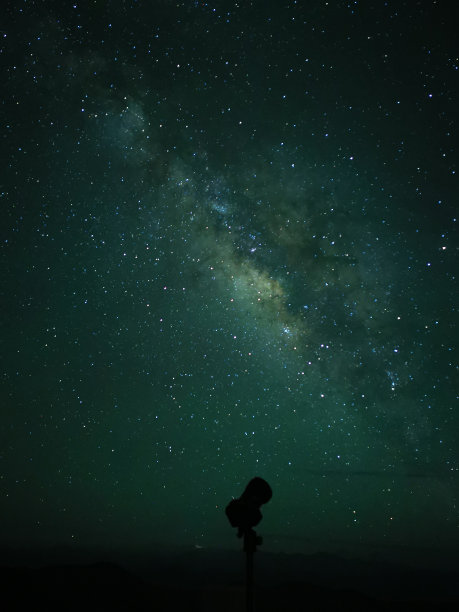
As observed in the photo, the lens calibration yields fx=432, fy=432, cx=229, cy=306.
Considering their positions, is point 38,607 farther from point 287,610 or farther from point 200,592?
point 200,592

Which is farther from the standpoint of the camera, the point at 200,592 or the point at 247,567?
the point at 200,592

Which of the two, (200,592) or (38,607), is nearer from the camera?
(200,592)

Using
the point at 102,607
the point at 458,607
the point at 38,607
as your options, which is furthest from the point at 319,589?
the point at 38,607

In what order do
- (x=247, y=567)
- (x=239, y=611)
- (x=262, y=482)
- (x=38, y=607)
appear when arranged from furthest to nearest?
(x=38, y=607) → (x=239, y=611) → (x=262, y=482) → (x=247, y=567)

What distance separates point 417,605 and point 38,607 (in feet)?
302

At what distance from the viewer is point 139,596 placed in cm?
10950

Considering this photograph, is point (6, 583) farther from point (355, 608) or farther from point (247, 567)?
point (247, 567)

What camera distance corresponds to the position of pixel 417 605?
112 meters

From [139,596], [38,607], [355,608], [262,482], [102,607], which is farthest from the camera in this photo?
[355,608]

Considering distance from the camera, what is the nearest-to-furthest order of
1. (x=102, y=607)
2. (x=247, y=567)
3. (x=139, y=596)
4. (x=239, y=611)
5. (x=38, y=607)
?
(x=247, y=567) → (x=239, y=611) → (x=38, y=607) → (x=102, y=607) → (x=139, y=596)

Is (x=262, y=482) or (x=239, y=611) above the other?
(x=262, y=482)

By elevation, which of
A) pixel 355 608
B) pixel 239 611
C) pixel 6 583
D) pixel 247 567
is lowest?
pixel 355 608

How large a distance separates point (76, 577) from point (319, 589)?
6887cm

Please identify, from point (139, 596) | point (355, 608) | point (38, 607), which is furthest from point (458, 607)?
point (38, 607)
